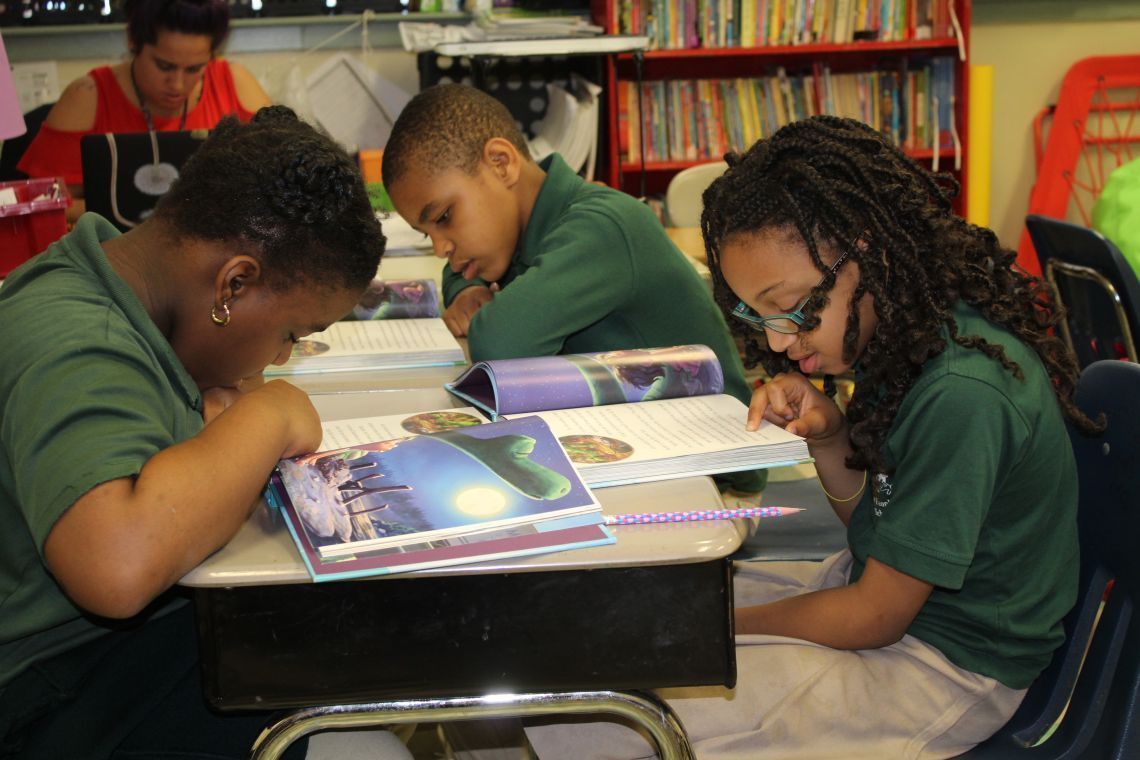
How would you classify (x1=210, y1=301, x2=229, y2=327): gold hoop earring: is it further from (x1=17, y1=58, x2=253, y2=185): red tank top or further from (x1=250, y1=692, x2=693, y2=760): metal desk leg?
(x1=17, y1=58, x2=253, y2=185): red tank top

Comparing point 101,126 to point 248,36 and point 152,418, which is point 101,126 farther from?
point 152,418

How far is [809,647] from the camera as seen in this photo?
3.77 feet

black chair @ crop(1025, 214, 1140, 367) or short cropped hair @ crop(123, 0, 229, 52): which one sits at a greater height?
short cropped hair @ crop(123, 0, 229, 52)

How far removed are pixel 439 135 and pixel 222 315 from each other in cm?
86

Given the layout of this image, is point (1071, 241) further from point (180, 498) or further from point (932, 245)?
point (180, 498)

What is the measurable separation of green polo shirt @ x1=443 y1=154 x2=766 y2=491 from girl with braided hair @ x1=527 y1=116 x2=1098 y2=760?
0.44 m

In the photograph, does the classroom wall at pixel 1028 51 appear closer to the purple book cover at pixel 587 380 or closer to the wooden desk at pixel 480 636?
the purple book cover at pixel 587 380

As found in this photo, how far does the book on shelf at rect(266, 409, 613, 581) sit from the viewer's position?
83cm

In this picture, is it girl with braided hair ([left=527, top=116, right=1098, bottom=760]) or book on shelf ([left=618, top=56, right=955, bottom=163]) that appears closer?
girl with braided hair ([left=527, top=116, right=1098, bottom=760])

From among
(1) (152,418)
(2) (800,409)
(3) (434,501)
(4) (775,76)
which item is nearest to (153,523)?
(1) (152,418)

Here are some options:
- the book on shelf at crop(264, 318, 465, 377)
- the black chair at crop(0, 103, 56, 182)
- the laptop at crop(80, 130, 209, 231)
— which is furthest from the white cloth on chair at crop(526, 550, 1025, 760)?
the black chair at crop(0, 103, 56, 182)

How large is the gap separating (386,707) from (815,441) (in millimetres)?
672

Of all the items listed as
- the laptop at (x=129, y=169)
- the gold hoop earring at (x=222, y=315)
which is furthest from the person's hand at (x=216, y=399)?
the laptop at (x=129, y=169)

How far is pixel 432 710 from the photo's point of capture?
2.86ft
